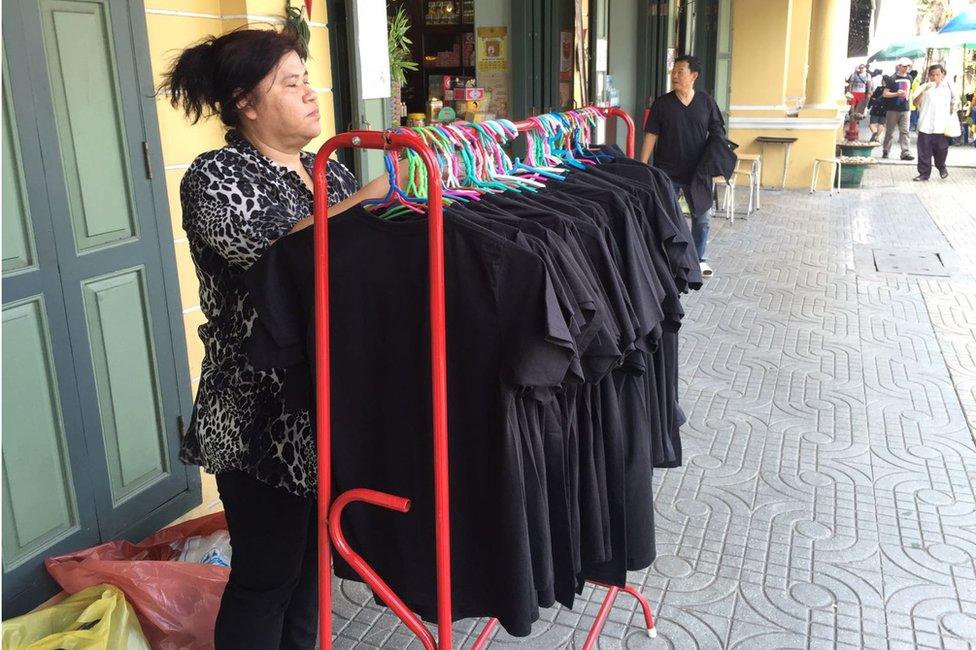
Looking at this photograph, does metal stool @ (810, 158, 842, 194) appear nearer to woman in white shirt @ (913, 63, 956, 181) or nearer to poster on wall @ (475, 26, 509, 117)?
woman in white shirt @ (913, 63, 956, 181)

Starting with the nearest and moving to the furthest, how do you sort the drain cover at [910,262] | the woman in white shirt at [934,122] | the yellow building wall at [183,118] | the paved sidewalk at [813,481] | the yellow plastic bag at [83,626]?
the yellow plastic bag at [83,626] < the paved sidewalk at [813,481] < the yellow building wall at [183,118] < the drain cover at [910,262] < the woman in white shirt at [934,122]

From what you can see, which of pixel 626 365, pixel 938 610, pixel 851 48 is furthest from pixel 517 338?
pixel 851 48

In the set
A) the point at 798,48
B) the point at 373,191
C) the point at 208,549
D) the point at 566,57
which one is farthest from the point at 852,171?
the point at 373,191

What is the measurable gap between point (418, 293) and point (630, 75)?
28.9ft

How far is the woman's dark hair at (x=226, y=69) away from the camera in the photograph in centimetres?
189

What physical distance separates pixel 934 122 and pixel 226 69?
1375 cm

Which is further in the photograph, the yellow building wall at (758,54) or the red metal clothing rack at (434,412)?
the yellow building wall at (758,54)

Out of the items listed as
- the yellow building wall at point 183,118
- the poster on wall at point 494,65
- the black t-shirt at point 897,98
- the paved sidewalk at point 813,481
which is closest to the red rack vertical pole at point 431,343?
the paved sidewalk at point 813,481

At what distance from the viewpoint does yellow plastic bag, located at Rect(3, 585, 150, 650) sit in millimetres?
2195

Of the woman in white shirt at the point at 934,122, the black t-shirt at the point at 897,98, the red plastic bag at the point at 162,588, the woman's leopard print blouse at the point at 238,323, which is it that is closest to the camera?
the woman's leopard print blouse at the point at 238,323

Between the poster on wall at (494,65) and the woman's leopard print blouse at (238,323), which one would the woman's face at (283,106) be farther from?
the poster on wall at (494,65)

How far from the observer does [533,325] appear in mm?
1546

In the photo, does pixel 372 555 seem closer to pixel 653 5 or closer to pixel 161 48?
pixel 161 48

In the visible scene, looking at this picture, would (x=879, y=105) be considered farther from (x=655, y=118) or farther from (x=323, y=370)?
(x=323, y=370)
